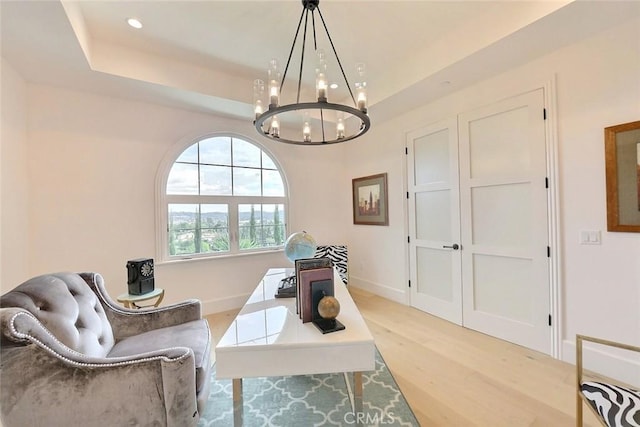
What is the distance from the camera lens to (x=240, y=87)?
2.99 m

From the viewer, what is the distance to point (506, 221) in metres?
2.49

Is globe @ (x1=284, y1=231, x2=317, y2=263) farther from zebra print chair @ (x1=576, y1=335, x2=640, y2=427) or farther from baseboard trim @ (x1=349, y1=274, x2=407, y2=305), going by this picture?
baseboard trim @ (x1=349, y1=274, x2=407, y2=305)

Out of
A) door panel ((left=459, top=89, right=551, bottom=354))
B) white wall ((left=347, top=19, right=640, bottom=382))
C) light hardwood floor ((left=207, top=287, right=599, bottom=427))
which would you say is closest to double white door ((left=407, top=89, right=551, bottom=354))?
door panel ((left=459, top=89, right=551, bottom=354))

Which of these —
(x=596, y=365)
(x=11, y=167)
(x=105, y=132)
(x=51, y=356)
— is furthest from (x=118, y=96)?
(x=596, y=365)

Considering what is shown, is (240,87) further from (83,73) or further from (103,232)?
(103,232)

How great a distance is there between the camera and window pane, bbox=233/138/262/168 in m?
3.60

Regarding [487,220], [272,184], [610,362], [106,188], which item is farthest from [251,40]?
[610,362]

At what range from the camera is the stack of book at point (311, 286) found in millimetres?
1391

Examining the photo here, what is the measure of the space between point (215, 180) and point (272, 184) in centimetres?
81

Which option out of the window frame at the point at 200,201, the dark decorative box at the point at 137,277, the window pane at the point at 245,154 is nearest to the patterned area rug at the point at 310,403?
the dark decorative box at the point at 137,277

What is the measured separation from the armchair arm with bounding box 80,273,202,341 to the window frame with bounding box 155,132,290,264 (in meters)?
1.30

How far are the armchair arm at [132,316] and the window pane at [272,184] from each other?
2182 millimetres

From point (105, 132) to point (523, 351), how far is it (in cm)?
465

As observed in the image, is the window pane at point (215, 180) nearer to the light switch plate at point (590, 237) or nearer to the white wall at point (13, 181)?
the white wall at point (13, 181)
